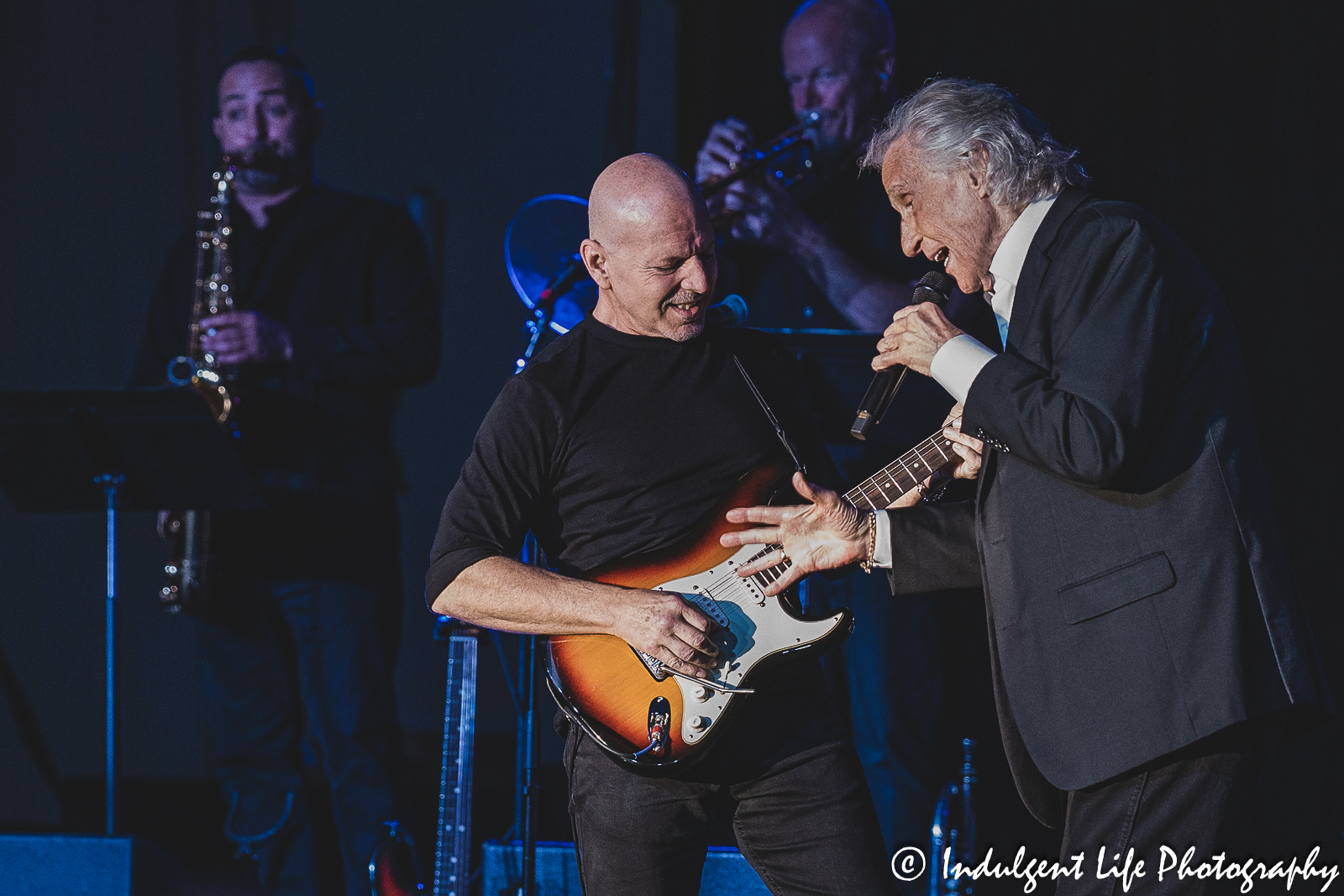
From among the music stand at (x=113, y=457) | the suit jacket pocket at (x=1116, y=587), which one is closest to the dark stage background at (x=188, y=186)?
the music stand at (x=113, y=457)

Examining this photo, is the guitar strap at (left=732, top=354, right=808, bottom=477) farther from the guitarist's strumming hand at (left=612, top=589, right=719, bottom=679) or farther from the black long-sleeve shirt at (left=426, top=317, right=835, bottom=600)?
the guitarist's strumming hand at (left=612, top=589, right=719, bottom=679)

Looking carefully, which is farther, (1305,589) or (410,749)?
(410,749)

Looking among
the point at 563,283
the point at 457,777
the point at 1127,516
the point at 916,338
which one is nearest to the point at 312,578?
the point at 457,777

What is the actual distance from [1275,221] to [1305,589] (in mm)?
1137

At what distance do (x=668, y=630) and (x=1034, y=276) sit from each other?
0.86 meters

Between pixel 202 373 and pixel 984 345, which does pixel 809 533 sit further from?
pixel 202 373

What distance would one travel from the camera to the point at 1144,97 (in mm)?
4133

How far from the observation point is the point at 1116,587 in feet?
6.51

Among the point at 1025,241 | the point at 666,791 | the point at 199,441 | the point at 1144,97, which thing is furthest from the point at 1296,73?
the point at 199,441

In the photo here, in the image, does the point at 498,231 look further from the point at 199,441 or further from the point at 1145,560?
the point at 1145,560

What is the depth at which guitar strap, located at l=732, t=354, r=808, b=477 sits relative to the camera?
259 cm

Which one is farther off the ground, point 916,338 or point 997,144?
point 997,144

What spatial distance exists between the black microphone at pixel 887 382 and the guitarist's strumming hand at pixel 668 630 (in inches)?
17.3

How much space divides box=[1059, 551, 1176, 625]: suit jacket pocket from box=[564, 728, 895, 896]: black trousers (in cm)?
59
